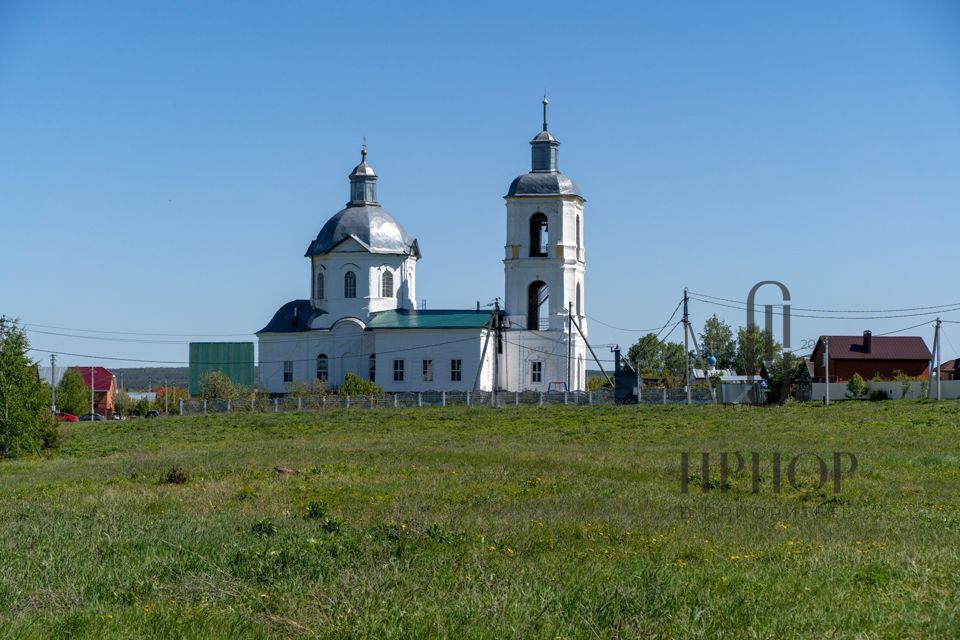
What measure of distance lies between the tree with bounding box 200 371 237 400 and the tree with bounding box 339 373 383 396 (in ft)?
29.1

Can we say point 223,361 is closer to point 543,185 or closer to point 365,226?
point 365,226

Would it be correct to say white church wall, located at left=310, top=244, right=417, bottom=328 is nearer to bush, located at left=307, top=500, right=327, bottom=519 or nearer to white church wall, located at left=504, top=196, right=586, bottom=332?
white church wall, located at left=504, top=196, right=586, bottom=332

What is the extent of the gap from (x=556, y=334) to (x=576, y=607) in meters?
56.6

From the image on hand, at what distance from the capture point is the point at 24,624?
29.3 feet

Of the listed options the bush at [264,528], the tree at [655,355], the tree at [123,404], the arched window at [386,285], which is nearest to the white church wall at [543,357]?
the arched window at [386,285]

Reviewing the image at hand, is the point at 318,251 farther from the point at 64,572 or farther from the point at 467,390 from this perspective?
the point at 64,572

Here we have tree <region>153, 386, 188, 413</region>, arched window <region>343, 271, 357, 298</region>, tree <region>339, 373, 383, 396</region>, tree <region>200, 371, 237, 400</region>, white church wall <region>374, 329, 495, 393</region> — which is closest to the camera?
tree <region>339, 373, 383, 396</region>

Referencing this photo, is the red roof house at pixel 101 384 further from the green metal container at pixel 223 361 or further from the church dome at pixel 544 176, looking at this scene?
the church dome at pixel 544 176

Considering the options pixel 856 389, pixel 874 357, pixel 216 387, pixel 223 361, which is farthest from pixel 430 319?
pixel 874 357

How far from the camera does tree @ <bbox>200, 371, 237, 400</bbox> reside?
69.8 m

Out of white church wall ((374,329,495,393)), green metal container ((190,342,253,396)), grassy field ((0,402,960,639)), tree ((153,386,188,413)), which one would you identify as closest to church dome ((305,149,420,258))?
white church wall ((374,329,495,393))

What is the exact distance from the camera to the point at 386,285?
226 ft

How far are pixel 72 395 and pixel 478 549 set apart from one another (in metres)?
66.7

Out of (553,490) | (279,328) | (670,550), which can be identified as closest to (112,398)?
(279,328)
